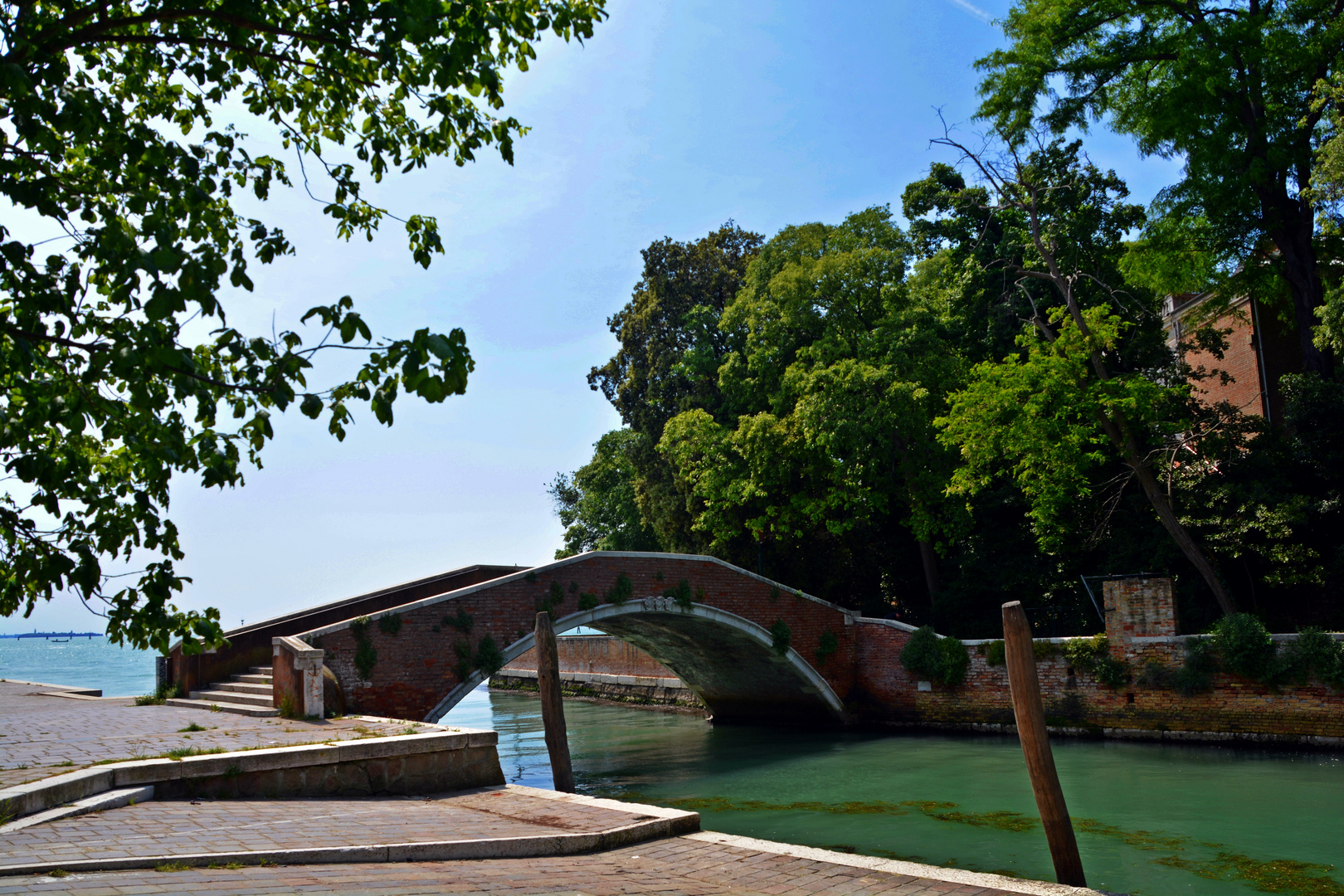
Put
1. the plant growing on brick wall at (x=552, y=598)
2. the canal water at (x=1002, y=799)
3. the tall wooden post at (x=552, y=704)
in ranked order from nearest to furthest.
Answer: the canal water at (x=1002, y=799) < the tall wooden post at (x=552, y=704) < the plant growing on brick wall at (x=552, y=598)

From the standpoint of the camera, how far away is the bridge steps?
37.6ft

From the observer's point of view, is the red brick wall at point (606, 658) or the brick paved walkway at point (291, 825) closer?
the brick paved walkway at point (291, 825)

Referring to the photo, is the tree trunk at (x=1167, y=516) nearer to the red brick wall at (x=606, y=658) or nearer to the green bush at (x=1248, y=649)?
the green bush at (x=1248, y=649)

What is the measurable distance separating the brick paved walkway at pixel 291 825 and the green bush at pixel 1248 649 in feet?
37.7

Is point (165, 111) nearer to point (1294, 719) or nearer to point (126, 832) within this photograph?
point (126, 832)

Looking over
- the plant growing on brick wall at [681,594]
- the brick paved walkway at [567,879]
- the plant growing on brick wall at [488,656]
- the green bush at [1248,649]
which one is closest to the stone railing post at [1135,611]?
the green bush at [1248,649]

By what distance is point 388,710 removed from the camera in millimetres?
13750

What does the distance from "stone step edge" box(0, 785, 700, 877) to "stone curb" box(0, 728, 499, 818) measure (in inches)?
59.9

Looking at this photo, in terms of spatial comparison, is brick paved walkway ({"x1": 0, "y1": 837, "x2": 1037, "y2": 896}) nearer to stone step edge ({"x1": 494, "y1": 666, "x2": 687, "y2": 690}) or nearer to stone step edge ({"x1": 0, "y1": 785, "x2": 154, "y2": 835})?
stone step edge ({"x1": 0, "y1": 785, "x2": 154, "y2": 835})

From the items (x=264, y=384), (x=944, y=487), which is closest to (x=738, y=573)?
(x=944, y=487)

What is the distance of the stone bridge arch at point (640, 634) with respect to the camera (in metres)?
13.8

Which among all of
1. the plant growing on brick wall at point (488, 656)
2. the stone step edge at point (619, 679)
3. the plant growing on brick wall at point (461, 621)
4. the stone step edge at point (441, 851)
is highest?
the plant growing on brick wall at point (461, 621)

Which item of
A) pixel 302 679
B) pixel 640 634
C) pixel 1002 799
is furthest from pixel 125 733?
→ pixel 640 634

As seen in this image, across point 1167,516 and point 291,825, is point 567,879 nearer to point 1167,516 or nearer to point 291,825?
point 291,825
